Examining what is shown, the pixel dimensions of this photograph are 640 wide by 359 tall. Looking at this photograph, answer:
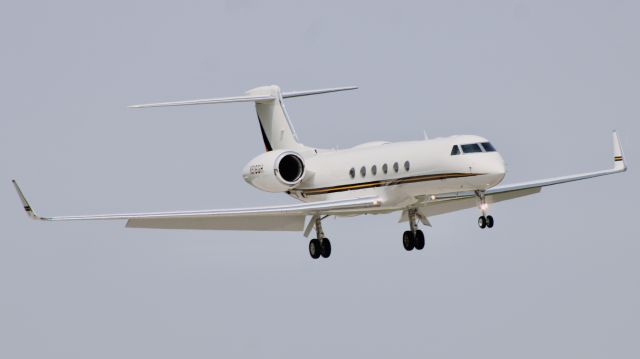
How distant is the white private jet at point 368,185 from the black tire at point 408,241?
0.09 ft

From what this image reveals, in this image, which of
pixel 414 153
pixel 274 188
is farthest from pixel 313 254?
pixel 414 153

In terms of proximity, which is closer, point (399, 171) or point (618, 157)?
point (399, 171)

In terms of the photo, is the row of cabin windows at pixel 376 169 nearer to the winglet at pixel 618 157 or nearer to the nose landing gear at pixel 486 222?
the nose landing gear at pixel 486 222

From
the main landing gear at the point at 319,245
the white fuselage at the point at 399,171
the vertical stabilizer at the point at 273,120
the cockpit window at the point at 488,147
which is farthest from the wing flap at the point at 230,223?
the cockpit window at the point at 488,147

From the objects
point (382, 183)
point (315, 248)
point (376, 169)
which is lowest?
point (315, 248)

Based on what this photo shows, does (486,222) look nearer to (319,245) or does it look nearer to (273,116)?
(319,245)

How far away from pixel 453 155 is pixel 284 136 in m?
8.52

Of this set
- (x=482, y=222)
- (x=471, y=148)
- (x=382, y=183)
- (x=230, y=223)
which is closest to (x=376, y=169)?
(x=382, y=183)

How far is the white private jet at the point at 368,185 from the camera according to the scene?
39.6 metres

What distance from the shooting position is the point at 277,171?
143 ft

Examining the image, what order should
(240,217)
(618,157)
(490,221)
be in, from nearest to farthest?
(490,221) < (240,217) < (618,157)

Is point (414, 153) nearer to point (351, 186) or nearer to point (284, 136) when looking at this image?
point (351, 186)

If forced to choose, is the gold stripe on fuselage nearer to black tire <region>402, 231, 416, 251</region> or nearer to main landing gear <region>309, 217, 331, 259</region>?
main landing gear <region>309, 217, 331, 259</region>

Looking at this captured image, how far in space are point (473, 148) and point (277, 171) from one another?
6334 mm
